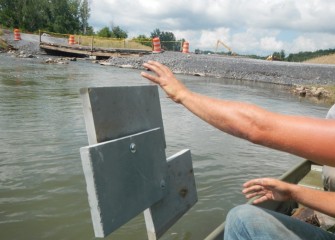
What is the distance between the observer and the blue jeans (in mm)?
1867

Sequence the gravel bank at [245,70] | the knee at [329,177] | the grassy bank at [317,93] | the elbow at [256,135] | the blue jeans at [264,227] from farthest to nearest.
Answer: the gravel bank at [245,70] → the grassy bank at [317,93] → the knee at [329,177] → the blue jeans at [264,227] → the elbow at [256,135]

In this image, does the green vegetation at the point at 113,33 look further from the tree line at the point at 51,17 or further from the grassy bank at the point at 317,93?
the grassy bank at the point at 317,93

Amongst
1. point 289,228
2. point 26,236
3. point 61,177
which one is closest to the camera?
point 289,228

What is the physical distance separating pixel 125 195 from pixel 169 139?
479 cm

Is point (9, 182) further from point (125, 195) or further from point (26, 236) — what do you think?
point (125, 195)

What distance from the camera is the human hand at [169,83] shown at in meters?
2.00

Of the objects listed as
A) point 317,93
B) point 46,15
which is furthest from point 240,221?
point 46,15

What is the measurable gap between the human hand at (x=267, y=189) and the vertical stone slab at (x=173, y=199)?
1.90 feet

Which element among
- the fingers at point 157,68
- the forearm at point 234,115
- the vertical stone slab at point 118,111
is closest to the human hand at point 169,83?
the fingers at point 157,68

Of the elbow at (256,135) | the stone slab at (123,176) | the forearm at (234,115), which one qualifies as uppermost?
the forearm at (234,115)

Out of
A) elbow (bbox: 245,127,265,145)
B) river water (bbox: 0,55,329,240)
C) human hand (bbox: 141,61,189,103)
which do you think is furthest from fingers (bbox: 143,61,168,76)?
river water (bbox: 0,55,329,240)

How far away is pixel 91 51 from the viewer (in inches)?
1170

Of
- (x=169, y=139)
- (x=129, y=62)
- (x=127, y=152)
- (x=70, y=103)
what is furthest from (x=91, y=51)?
(x=127, y=152)

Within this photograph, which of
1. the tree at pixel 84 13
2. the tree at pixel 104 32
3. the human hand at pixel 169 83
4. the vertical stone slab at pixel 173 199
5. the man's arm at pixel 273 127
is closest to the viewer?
the man's arm at pixel 273 127
